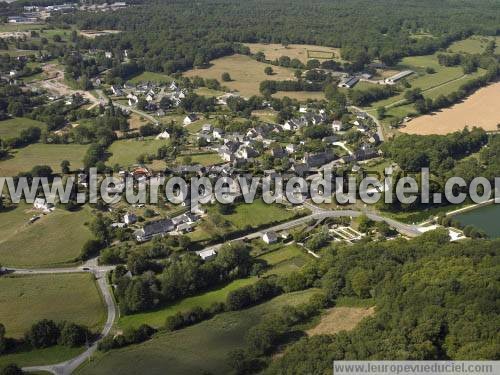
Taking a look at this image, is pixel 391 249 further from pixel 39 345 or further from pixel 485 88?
pixel 485 88

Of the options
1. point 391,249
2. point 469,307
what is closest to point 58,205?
point 391,249

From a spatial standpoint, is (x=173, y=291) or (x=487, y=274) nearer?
(x=487, y=274)

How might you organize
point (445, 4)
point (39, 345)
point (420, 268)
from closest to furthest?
point (39, 345), point (420, 268), point (445, 4)

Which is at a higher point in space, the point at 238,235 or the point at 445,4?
the point at 445,4

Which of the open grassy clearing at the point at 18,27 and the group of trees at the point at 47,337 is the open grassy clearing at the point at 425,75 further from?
the open grassy clearing at the point at 18,27

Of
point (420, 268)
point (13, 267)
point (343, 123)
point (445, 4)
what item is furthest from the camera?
point (445, 4)
